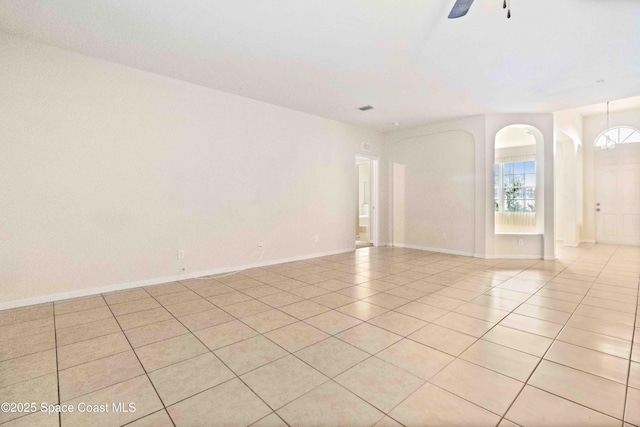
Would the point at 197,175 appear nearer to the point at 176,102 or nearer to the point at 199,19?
the point at 176,102

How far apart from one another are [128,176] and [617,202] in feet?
34.8

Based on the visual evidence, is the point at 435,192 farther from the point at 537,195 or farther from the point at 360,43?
the point at 360,43

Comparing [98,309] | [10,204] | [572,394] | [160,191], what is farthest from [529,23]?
[10,204]

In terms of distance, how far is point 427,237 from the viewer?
6.83 meters

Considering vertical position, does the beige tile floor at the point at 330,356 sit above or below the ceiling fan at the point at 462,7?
below

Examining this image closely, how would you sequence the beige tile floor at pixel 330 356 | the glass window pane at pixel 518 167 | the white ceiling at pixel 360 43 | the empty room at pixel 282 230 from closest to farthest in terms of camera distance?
1. the beige tile floor at pixel 330 356
2. the empty room at pixel 282 230
3. the white ceiling at pixel 360 43
4. the glass window pane at pixel 518 167

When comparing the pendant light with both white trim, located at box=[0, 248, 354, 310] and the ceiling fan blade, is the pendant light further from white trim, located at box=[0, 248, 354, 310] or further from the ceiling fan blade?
white trim, located at box=[0, 248, 354, 310]

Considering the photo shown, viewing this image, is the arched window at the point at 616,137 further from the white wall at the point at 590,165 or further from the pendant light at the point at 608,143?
the white wall at the point at 590,165

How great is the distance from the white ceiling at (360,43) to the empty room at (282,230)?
0.10 ft

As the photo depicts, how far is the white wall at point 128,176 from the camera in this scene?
10.2 feet

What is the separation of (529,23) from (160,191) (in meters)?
4.69

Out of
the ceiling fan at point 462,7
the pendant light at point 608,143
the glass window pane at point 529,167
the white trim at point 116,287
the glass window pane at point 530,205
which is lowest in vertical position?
the white trim at point 116,287

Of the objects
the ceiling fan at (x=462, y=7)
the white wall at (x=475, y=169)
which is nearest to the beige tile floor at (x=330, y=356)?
the white wall at (x=475, y=169)

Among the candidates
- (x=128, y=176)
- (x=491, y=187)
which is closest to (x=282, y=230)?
(x=128, y=176)
